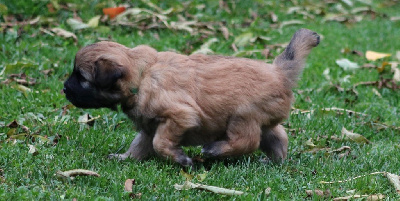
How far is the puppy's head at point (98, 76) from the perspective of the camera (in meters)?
5.74

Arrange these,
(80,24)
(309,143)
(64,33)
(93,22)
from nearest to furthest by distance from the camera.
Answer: (309,143) < (64,33) < (80,24) < (93,22)

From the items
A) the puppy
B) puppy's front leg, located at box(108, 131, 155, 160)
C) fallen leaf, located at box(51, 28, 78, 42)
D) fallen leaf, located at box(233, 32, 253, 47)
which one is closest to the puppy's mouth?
the puppy

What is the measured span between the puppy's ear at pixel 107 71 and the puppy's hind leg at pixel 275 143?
1.59m

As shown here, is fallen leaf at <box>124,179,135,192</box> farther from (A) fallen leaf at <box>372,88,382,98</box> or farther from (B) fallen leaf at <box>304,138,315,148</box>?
(A) fallen leaf at <box>372,88,382,98</box>

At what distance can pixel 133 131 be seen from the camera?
7.11 metres

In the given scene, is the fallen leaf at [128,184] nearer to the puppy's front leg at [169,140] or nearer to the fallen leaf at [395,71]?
the puppy's front leg at [169,140]

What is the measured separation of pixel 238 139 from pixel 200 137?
390mm

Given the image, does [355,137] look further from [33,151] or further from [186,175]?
[33,151]

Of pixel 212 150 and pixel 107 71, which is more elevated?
pixel 107 71

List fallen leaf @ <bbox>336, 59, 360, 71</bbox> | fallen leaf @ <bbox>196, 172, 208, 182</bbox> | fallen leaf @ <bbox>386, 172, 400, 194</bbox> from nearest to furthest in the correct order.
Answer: fallen leaf @ <bbox>196, 172, 208, 182</bbox>
fallen leaf @ <bbox>386, 172, 400, 194</bbox>
fallen leaf @ <bbox>336, 59, 360, 71</bbox>

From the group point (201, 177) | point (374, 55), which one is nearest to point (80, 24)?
point (374, 55)

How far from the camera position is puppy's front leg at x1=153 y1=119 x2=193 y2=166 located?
5750 mm

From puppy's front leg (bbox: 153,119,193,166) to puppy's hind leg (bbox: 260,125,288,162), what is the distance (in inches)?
38.9

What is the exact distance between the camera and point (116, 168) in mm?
5594
